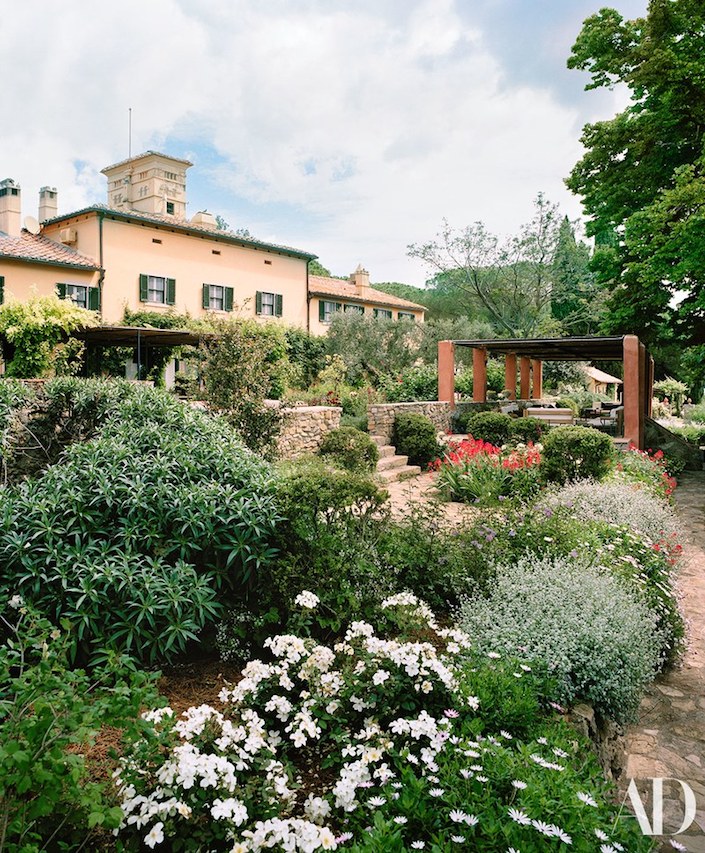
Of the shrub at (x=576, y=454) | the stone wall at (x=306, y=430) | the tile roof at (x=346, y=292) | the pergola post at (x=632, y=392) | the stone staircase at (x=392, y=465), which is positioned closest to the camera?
the shrub at (x=576, y=454)

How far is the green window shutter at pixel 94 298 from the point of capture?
21.3 meters

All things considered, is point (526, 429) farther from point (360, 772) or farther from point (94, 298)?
point (94, 298)

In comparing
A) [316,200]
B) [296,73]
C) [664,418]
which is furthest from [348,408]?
[664,418]

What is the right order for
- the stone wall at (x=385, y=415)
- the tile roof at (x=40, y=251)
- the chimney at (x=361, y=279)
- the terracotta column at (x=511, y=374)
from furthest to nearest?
the chimney at (x=361, y=279) < the terracotta column at (x=511, y=374) < the tile roof at (x=40, y=251) < the stone wall at (x=385, y=415)

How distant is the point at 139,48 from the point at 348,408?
36.2 ft

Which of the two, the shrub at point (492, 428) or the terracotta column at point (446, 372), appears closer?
the shrub at point (492, 428)

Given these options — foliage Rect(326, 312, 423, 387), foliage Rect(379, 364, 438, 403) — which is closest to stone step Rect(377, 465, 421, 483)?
foliage Rect(379, 364, 438, 403)

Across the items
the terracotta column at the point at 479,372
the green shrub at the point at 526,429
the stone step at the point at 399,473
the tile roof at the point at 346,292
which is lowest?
the stone step at the point at 399,473

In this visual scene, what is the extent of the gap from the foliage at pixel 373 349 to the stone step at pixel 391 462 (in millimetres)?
9734

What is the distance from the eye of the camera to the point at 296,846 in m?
1.94

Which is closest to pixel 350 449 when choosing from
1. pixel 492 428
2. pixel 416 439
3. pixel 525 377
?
pixel 416 439

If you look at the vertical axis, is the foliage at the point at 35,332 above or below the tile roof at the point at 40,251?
below

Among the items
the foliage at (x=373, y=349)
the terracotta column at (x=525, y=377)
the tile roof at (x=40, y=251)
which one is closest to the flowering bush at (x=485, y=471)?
the foliage at (x=373, y=349)

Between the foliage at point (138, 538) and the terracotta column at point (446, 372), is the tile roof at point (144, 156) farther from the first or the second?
the foliage at point (138, 538)
